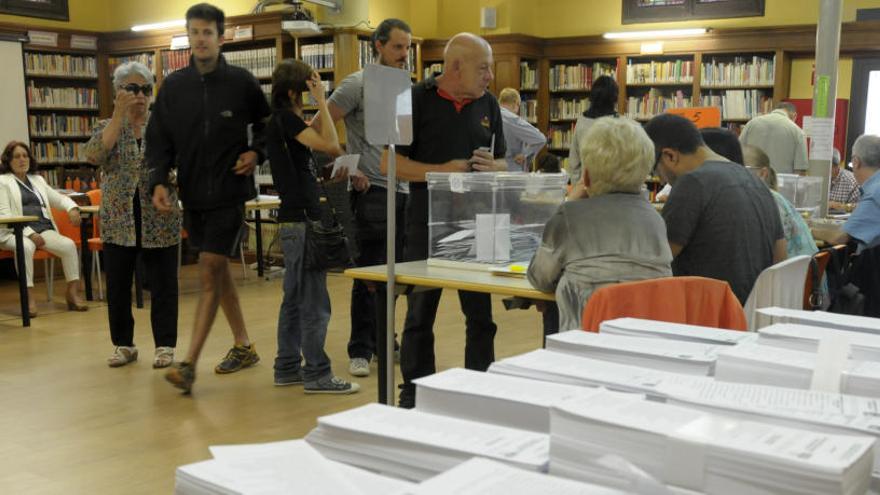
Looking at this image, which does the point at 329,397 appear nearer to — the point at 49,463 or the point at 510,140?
the point at 49,463

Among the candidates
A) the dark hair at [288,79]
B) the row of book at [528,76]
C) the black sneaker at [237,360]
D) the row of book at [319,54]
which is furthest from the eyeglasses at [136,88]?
the row of book at [528,76]

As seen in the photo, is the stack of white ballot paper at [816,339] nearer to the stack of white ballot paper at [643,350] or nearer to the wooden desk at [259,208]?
the stack of white ballot paper at [643,350]

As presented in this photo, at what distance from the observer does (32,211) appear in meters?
6.86

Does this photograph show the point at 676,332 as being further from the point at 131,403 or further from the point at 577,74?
the point at 577,74

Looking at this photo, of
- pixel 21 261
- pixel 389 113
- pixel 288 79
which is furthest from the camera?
pixel 21 261

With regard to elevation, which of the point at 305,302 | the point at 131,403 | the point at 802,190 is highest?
the point at 802,190

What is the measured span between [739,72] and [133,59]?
748 centimetres

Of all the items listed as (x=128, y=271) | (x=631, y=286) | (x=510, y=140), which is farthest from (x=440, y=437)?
(x=510, y=140)

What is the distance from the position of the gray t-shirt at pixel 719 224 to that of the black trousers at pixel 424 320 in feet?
3.38

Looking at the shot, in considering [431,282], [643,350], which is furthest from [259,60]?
[643,350]

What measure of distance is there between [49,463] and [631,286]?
7.72 ft

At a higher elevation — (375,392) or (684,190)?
(684,190)

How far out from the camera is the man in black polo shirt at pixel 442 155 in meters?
3.48

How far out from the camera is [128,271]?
4691 mm
